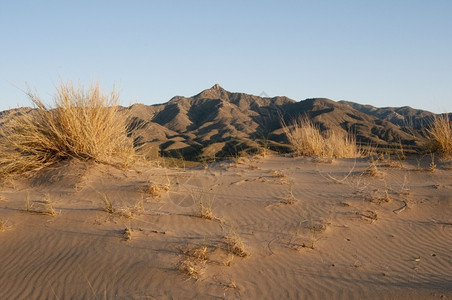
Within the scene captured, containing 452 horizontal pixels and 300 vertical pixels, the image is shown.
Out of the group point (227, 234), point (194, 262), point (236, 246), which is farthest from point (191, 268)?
point (227, 234)

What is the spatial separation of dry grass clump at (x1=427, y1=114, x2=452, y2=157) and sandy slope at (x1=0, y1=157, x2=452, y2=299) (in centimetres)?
114

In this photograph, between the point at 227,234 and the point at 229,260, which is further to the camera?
the point at 227,234

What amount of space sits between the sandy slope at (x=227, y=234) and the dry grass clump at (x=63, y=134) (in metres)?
0.29

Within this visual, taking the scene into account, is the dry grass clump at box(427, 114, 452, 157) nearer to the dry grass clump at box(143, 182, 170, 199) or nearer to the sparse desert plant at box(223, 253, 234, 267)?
the dry grass clump at box(143, 182, 170, 199)

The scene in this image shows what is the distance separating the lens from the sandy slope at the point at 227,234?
10.7 ft

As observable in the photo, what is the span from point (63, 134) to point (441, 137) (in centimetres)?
752

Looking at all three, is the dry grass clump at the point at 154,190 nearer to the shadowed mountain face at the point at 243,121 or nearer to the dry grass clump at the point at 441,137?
the dry grass clump at the point at 441,137

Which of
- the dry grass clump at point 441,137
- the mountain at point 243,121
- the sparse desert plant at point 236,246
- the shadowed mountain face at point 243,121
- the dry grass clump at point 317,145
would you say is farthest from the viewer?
the shadowed mountain face at point 243,121

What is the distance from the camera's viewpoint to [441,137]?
303 inches

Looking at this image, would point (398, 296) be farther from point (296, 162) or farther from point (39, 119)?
point (39, 119)

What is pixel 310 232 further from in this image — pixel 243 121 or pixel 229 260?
pixel 243 121

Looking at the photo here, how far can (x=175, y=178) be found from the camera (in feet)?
20.8

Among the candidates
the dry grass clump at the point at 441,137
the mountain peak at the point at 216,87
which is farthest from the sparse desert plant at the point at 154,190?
the mountain peak at the point at 216,87

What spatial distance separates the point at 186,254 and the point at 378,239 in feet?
7.40
